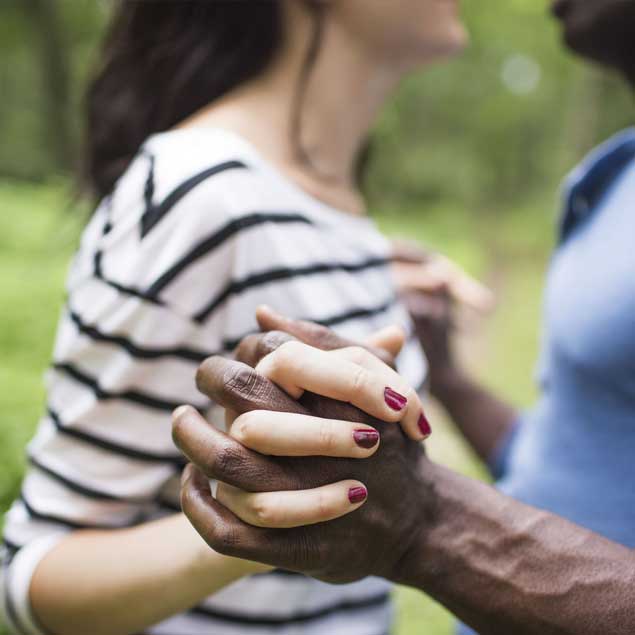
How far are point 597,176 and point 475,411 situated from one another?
36.2 inches

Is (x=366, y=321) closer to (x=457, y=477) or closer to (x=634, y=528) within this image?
(x=457, y=477)

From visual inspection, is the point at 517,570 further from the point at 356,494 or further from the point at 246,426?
the point at 246,426

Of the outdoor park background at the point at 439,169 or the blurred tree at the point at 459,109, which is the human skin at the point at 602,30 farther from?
the blurred tree at the point at 459,109

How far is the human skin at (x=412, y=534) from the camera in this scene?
94 centimetres

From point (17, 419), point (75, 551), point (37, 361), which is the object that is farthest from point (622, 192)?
point (37, 361)

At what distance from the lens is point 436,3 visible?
181cm

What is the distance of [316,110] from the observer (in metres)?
1.81

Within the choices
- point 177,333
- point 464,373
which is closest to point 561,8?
point 464,373

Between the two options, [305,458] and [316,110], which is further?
[316,110]

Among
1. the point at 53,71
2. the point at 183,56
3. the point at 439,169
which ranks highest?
the point at 183,56

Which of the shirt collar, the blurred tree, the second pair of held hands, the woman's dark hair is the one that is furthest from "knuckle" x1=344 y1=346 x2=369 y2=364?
the blurred tree

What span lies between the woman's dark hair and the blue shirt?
791 millimetres

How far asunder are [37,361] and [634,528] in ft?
12.1

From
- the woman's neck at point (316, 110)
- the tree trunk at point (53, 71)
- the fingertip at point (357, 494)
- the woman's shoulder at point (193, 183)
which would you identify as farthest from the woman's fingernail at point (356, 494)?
the tree trunk at point (53, 71)
